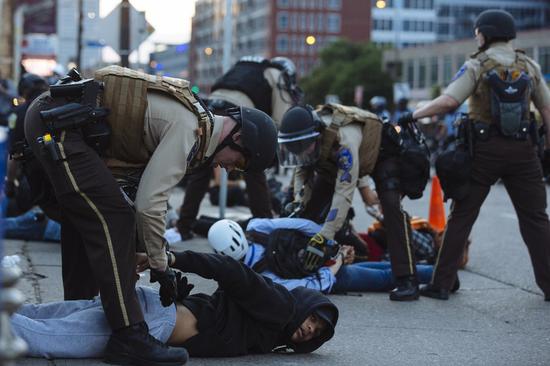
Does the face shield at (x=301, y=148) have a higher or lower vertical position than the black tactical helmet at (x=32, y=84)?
lower

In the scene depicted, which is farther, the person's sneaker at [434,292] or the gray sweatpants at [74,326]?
the person's sneaker at [434,292]

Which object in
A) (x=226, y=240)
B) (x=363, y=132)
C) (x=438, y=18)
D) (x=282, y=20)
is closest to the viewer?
(x=226, y=240)

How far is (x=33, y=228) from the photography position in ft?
32.6

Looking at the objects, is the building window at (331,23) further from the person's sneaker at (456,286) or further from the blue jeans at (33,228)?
the person's sneaker at (456,286)

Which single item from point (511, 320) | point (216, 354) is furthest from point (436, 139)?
point (216, 354)

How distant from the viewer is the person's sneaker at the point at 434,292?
7441mm

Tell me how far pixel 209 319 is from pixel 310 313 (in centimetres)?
50

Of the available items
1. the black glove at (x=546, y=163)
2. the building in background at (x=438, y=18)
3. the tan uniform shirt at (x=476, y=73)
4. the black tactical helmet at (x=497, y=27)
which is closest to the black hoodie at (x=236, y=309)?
the tan uniform shirt at (x=476, y=73)

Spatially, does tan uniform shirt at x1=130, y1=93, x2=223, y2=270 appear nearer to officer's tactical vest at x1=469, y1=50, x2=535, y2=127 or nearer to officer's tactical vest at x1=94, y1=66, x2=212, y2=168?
officer's tactical vest at x1=94, y1=66, x2=212, y2=168

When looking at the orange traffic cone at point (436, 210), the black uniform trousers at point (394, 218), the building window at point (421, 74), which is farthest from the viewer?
the building window at point (421, 74)

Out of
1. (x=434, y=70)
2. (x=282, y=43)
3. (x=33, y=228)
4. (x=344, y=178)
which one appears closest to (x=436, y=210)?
(x=344, y=178)

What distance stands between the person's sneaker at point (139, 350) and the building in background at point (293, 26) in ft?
Answer: 450

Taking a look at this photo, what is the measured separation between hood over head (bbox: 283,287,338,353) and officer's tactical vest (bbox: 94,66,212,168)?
3.03 feet

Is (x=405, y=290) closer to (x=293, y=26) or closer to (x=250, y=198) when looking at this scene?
(x=250, y=198)
